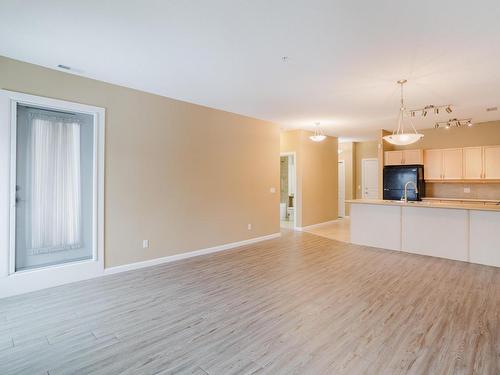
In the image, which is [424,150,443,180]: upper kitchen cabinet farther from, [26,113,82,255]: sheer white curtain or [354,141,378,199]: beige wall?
[26,113,82,255]: sheer white curtain

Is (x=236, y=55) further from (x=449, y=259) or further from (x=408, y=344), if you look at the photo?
(x=449, y=259)

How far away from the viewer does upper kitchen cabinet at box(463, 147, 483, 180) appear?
6.48m

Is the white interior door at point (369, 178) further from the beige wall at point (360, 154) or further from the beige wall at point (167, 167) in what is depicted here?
the beige wall at point (167, 167)

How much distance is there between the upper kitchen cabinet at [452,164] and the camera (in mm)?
6773

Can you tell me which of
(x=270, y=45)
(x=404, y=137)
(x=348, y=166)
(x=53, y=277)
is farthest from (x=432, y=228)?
(x=53, y=277)

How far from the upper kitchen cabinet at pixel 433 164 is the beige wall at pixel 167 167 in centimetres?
442

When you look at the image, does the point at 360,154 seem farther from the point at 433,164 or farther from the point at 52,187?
the point at 52,187

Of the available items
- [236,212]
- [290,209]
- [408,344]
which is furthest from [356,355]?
[290,209]

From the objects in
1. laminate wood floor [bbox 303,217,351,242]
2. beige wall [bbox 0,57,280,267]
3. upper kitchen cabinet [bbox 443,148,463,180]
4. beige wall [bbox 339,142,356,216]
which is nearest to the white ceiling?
beige wall [bbox 0,57,280,267]

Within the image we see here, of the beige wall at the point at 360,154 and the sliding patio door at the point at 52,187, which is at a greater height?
the beige wall at the point at 360,154

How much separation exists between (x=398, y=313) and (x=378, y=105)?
3.79 m

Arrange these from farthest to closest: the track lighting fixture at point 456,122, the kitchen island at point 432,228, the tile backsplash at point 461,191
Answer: the tile backsplash at point 461,191
the track lighting fixture at point 456,122
the kitchen island at point 432,228

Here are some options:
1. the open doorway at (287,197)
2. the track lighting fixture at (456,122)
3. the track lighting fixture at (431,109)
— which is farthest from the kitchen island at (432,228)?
the open doorway at (287,197)

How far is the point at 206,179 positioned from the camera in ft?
17.5
